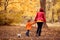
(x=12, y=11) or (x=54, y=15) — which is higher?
(x=12, y=11)

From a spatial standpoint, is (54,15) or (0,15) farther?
(54,15)

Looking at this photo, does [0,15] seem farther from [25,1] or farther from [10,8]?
[25,1]

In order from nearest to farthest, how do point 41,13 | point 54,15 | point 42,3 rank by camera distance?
point 41,13, point 42,3, point 54,15

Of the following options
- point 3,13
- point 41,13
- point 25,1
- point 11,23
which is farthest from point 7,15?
point 41,13

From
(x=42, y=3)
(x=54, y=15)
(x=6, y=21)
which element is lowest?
(x=54, y=15)

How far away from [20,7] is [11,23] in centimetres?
273

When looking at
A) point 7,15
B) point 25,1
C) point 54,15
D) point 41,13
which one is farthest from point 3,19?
Answer: point 54,15

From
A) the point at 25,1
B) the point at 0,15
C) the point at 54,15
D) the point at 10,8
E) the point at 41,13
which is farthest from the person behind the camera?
the point at 54,15

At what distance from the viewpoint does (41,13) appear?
15.9 m

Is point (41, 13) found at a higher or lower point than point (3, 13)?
higher

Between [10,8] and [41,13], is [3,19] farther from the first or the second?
[41,13]

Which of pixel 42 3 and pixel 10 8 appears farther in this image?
pixel 10 8

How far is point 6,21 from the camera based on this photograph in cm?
3544

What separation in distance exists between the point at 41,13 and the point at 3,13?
18045 millimetres
